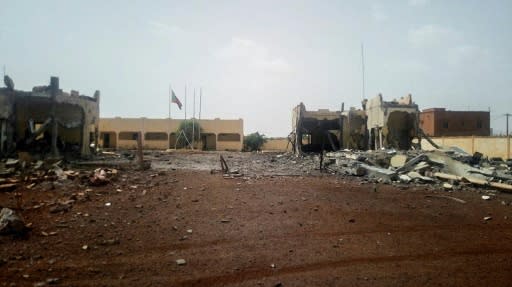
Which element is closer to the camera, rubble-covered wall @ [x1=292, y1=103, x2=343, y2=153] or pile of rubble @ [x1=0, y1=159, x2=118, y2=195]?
pile of rubble @ [x1=0, y1=159, x2=118, y2=195]

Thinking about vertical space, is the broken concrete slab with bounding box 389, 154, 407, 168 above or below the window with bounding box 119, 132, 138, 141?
below

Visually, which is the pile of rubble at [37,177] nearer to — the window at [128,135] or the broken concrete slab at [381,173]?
the broken concrete slab at [381,173]

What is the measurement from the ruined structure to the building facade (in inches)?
858

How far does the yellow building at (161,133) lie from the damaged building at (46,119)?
71.8 ft

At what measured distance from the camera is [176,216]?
671cm

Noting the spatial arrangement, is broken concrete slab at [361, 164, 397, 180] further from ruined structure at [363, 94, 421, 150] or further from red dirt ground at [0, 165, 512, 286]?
ruined structure at [363, 94, 421, 150]

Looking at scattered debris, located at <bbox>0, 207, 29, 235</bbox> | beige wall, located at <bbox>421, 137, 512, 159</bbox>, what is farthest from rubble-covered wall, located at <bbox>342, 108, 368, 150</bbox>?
scattered debris, located at <bbox>0, 207, 29, 235</bbox>

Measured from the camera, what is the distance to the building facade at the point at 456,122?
42.7 meters

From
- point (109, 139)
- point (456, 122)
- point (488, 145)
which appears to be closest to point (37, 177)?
point (488, 145)

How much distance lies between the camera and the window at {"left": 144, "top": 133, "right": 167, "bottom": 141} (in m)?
41.8

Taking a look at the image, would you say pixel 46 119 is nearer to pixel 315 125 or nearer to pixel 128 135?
pixel 315 125

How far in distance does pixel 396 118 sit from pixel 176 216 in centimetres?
1967

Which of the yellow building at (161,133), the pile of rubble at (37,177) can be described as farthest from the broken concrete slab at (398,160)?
the yellow building at (161,133)

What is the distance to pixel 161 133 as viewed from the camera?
4200 centimetres
